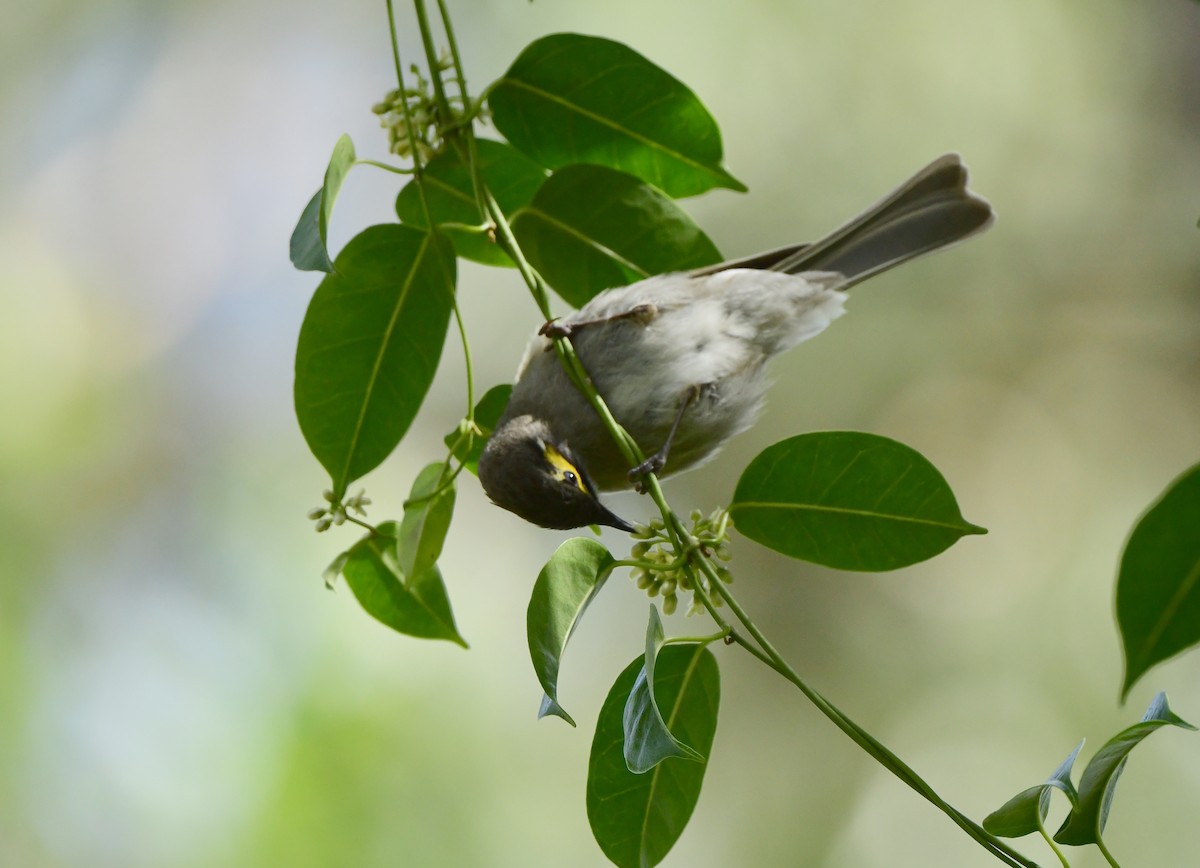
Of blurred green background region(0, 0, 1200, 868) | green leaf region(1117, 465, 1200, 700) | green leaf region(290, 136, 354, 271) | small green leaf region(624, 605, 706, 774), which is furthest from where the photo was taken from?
blurred green background region(0, 0, 1200, 868)

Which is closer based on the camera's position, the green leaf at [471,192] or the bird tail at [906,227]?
the green leaf at [471,192]

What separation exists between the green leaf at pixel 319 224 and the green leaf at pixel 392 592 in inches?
28.5

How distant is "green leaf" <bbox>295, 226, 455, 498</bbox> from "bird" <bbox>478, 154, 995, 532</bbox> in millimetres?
503

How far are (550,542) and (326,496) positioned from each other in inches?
244

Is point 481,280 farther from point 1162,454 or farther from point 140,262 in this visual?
point 1162,454

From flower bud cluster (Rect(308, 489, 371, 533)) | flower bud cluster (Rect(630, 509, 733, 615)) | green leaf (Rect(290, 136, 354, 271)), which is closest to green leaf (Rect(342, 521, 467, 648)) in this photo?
flower bud cluster (Rect(308, 489, 371, 533))

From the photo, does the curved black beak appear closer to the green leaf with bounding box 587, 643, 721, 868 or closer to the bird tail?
the bird tail

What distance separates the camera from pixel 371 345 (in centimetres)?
218

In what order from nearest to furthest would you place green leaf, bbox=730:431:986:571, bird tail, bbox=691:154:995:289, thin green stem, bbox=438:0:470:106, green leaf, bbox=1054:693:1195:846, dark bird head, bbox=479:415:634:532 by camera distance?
green leaf, bbox=1054:693:1195:846
green leaf, bbox=730:431:986:571
thin green stem, bbox=438:0:470:106
dark bird head, bbox=479:415:634:532
bird tail, bbox=691:154:995:289

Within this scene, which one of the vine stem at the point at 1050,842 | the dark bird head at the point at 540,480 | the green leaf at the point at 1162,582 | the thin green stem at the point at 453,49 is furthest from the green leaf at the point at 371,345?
the green leaf at the point at 1162,582

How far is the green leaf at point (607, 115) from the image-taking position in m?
2.18

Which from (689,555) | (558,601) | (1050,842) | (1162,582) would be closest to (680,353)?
(689,555)

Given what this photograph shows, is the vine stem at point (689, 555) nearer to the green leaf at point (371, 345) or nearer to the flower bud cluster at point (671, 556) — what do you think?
the flower bud cluster at point (671, 556)

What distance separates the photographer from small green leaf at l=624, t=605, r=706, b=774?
4.59ft
